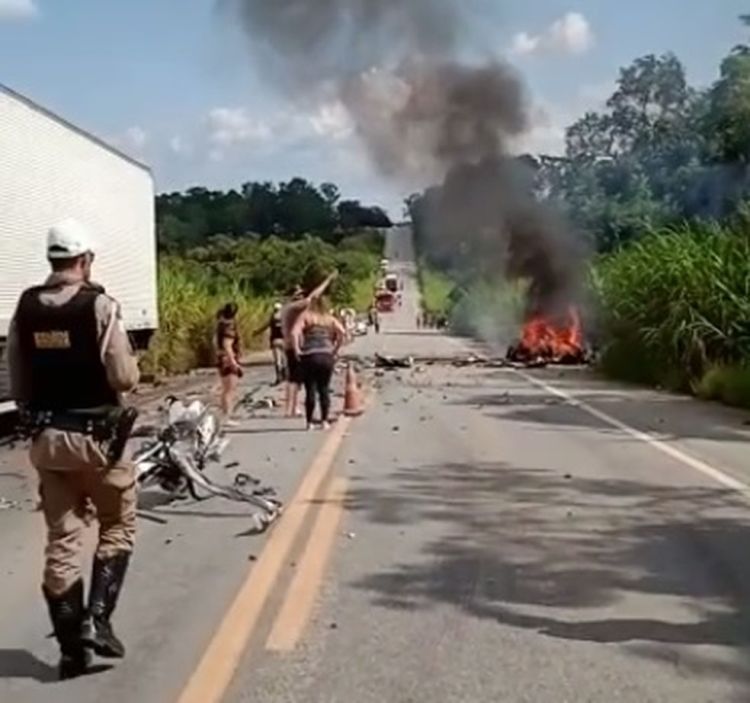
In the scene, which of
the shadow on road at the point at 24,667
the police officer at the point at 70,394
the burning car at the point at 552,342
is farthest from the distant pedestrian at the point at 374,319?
the police officer at the point at 70,394

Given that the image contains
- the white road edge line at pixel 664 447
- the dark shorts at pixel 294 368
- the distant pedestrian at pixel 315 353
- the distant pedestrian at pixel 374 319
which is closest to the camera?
the white road edge line at pixel 664 447

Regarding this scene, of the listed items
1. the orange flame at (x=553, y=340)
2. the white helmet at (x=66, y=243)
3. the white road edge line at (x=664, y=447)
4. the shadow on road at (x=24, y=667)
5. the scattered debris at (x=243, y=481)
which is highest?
the white helmet at (x=66, y=243)

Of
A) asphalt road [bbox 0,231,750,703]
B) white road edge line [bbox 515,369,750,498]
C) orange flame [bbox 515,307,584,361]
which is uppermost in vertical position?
orange flame [bbox 515,307,584,361]

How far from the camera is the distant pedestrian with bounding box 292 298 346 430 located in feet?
56.6

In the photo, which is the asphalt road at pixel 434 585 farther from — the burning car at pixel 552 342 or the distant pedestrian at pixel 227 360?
the burning car at pixel 552 342

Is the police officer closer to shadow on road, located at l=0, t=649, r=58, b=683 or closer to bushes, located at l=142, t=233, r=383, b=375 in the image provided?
shadow on road, located at l=0, t=649, r=58, b=683

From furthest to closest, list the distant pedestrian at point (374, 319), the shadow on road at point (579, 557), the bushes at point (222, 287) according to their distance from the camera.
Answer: the distant pedestrian at point (374, 319) → the bushes at point (222, 287) → the shadow on road at point (579, 557)

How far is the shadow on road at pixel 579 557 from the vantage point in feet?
22.9

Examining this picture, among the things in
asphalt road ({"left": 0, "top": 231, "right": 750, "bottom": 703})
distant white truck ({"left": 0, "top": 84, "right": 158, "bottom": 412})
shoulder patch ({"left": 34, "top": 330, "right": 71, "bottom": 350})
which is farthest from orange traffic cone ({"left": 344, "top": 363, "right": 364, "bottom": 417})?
shoulder patch ({"left": 34, "top": 330, "right": 71, "bottom": 350})

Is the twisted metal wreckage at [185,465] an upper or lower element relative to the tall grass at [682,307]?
lower

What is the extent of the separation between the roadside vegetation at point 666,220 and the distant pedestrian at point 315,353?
24.0ft

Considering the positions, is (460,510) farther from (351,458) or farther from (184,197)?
(184,197)

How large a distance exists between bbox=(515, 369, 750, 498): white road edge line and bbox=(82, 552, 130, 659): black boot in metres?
6.34

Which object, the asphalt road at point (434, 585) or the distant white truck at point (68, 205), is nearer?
the asphalt road at point (434, 585)
